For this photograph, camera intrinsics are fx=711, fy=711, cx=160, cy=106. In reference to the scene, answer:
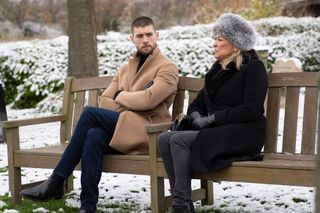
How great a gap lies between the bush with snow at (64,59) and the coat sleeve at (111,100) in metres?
7.74

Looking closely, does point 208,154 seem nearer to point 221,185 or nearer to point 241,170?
point 241,170

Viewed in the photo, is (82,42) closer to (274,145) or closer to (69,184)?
(69,184)

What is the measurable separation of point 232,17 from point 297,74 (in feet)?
1.96

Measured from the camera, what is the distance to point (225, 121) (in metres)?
4.65

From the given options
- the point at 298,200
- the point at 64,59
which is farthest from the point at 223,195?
the point at 64,59

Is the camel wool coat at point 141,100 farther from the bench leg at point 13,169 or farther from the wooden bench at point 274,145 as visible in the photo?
the bench leg at point 13,169

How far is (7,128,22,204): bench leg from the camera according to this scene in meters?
5.62

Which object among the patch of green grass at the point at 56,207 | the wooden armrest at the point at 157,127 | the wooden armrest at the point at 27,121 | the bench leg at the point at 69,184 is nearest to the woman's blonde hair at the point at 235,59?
the wooden armrest at the point at 157,127

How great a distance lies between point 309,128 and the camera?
4.83 metres

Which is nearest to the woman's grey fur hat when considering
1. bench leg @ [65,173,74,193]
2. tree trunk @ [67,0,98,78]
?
bench leg @ [65,173,74,193]

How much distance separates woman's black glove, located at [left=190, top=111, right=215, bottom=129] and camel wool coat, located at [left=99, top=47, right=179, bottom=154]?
35 cm

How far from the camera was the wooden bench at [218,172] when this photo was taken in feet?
14.5

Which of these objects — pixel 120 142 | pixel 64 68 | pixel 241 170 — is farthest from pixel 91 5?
pixel 241 170

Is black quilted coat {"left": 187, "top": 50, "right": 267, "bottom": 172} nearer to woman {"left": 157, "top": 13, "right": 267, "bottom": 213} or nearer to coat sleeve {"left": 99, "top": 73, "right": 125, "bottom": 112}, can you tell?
woman {"left": 157, "top": 13, "right": 267, "bottom": 213}
